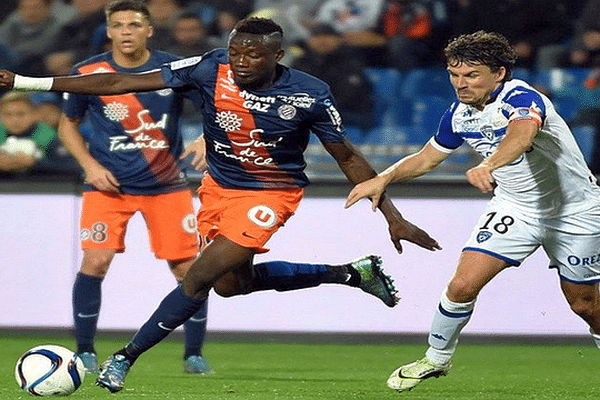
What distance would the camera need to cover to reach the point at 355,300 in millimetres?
9344

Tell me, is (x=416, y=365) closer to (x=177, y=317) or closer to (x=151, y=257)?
(x=177, y=317)

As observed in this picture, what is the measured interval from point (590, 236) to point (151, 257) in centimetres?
369

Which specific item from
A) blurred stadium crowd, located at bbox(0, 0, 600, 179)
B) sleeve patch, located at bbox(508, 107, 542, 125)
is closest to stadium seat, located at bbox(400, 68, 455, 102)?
blurred stadium crowd, located at bbox(0, 0, 600, 179)

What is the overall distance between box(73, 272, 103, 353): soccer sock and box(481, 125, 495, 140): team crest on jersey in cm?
235

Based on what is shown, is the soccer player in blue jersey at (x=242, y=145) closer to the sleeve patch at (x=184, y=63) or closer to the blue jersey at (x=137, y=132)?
the sleeve patch at (x=184, y=63)

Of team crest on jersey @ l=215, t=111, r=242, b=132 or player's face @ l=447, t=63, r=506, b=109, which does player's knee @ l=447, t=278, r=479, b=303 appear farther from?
team crest on jersey @ l=215, t=111, r=242, b=132

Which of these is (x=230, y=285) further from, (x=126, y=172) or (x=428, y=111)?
(x=428, y=111)

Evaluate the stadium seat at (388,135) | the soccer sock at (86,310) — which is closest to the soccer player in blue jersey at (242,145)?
the soccer sock at (86,310)

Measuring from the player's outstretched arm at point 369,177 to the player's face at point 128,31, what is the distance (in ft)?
5.11

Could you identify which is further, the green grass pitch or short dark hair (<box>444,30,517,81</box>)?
the green grass pitch

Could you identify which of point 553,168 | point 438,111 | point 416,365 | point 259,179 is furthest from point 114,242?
point 438,111

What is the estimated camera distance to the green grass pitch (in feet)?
21.4

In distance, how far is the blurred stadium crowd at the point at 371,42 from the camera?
32.5 ft

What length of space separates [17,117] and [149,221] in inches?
101
